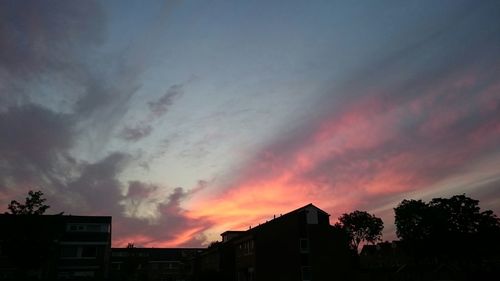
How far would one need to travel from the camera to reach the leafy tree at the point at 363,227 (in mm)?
126125

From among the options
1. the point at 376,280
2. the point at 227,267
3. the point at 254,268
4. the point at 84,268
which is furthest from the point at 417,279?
the point at 84,268

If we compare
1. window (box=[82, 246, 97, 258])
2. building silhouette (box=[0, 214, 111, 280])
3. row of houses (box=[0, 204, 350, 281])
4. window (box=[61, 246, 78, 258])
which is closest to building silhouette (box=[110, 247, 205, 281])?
building silhouette (box=[0, 214, 111, 280])

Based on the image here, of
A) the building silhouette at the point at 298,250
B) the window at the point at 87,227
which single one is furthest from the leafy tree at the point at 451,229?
the window at the point at 87,227

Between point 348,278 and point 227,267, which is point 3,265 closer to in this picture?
point 227,267

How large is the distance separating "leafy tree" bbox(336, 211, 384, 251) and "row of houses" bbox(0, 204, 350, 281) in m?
66.3

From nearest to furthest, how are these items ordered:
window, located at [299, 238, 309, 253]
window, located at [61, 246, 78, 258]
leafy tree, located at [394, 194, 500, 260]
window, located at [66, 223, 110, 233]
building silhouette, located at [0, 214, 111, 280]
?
building silhouette, located at [0, 214, 111, 280], window, located at [299, 238, 309, 253], window, located at [61, 246, 78, 258], window, located at [66, 223, 110, 233], leafy tree, located at [394, 194, 500, 260]

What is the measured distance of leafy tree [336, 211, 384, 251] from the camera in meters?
126

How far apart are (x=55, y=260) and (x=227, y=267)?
89.8ft

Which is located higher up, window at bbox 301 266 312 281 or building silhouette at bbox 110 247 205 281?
building silhouette at bbox 110 247 205 281

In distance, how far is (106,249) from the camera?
63.5 meters

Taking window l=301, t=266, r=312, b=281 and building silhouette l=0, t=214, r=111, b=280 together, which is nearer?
building silhouette l=0, t=214, r=111, b=280

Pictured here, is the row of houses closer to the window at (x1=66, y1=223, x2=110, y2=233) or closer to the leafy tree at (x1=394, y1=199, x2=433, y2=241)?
the window at (x1=66, y1=223, x2=110, y2=233)

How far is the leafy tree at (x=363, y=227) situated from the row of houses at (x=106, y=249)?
218 ft

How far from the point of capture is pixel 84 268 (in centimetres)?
6028
